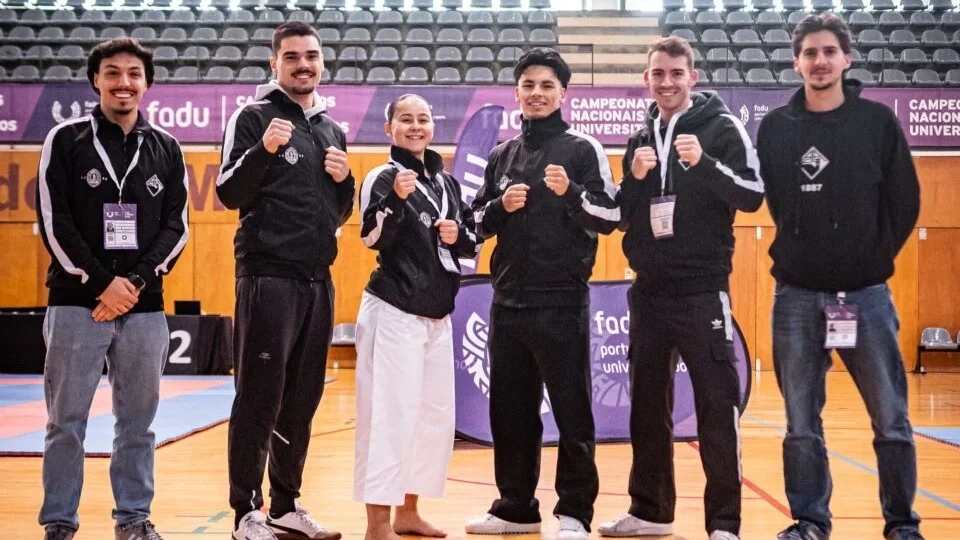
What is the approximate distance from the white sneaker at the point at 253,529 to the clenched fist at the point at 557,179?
1.79 metres

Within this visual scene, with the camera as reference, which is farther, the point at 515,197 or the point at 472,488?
the point at 472,488

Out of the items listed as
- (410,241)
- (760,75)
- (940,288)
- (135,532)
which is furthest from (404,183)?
(940,288)

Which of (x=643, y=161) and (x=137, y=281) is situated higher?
(x=643, y=161)

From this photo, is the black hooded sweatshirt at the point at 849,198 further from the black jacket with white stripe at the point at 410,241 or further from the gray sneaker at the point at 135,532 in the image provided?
the gray sneaker at the point at 135,532

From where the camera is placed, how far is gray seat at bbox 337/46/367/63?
15.5 meters

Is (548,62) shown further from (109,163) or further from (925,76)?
(925,76)

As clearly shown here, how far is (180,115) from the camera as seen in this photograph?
14.0m

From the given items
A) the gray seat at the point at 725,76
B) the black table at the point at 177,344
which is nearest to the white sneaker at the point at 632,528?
the black table at the point at 177,344

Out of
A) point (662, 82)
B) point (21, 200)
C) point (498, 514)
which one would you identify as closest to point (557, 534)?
point (498, 514)

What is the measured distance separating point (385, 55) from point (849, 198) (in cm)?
1306

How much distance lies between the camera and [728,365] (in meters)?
3.99

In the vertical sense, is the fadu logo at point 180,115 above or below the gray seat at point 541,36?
below

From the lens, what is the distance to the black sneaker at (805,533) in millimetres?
3680

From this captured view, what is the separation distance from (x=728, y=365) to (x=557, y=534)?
1014mm
